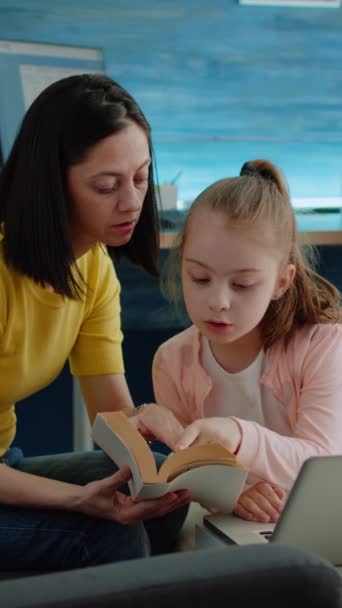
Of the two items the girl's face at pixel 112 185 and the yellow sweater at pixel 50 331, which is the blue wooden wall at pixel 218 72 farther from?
the girl's face at pixel 112 185

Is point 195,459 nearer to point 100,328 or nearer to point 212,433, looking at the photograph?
point 212,433

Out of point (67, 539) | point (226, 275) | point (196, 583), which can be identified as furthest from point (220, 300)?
point (196, 583)

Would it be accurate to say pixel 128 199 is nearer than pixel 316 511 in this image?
No

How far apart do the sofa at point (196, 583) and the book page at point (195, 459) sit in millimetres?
421

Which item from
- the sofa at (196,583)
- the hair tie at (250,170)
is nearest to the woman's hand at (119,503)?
the hair tie at (250,170)

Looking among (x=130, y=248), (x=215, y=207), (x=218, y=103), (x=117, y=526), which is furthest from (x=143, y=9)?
(x=117, y=526)

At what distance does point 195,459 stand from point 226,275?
0.97 ft

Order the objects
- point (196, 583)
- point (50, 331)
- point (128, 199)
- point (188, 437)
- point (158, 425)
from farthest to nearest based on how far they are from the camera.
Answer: point (50, 331) → point (128, 199) → point (158, 425) → point (188, 437) → point (196, 583)

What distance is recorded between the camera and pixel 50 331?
146 centimetres

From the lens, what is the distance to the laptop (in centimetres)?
82

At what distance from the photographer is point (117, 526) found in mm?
1254

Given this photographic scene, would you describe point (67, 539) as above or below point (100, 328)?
below

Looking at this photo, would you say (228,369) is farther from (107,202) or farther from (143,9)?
(143,9)

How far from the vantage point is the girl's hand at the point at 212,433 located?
3.38 ft
